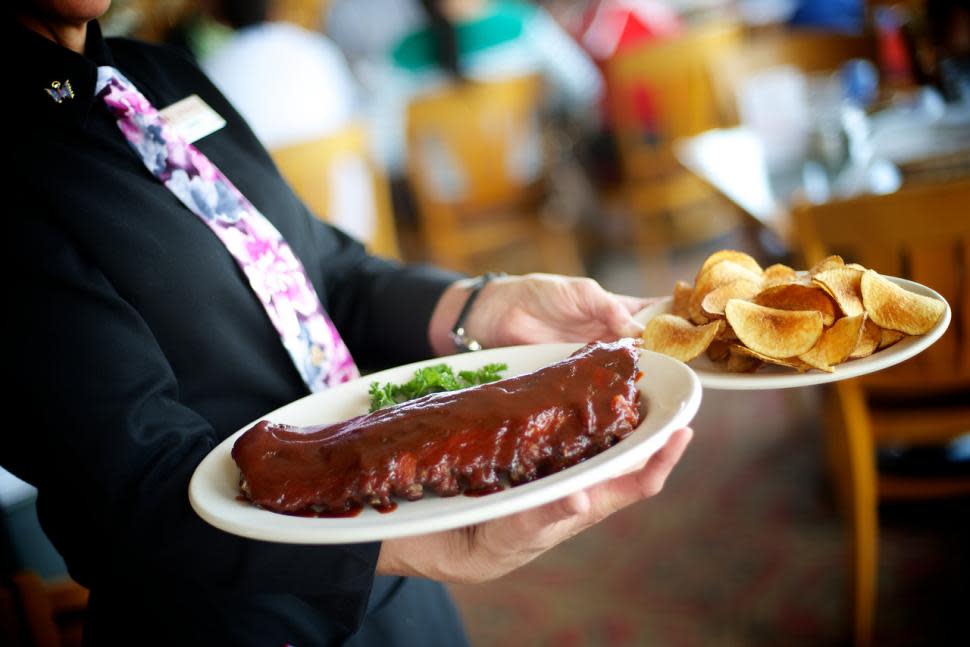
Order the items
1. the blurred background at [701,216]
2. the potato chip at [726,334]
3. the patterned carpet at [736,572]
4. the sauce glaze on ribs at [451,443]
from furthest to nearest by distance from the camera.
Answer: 1. the patterned carpet at [736,572]
2. the blurred background at [701,216]
3. the potato chip at [726,334]
4. the sauce glaze on ribs at [451,443]

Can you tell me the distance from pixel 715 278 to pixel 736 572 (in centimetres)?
147

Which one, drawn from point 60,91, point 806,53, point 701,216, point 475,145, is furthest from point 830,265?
point 701,216

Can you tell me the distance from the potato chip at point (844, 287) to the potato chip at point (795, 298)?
0.04ft

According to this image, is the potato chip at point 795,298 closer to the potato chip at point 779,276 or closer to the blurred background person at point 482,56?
the potato chip at point 779,276

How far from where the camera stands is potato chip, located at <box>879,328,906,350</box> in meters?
1.00

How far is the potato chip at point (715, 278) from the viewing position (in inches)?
45.1

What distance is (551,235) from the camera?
4277 millimetres

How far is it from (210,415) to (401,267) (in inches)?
16.7

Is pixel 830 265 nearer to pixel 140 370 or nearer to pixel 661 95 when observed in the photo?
pixel 140 370

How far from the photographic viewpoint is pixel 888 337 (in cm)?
100

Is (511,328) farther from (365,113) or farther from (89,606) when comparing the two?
(365,113)

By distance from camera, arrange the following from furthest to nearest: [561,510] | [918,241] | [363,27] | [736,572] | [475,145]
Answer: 1. [363,27]
2. [475,145]
3. [736,572]
4. [918,241]
5. [561,510]

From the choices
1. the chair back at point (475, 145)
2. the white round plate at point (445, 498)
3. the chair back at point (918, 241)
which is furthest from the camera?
the chair back at point (475, 145)

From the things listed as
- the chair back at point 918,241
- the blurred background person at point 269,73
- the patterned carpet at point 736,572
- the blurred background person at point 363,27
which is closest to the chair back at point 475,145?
the blurred background person at point 269,73
